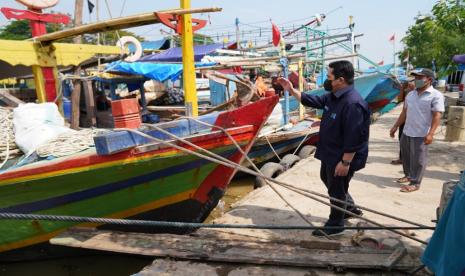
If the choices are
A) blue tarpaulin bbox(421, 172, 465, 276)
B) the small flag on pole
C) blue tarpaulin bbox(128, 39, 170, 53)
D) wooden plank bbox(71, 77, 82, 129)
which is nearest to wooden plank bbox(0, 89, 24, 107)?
wooden plank bbox(71, 77, 82, 129)

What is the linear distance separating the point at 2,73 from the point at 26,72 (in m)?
0.36

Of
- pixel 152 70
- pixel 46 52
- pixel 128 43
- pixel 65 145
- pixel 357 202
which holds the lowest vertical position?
pixel 357 202

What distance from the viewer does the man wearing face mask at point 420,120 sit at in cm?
456

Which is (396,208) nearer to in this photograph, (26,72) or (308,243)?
(308,243)

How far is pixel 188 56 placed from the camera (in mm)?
4434

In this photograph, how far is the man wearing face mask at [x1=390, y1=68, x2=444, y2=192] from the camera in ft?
15.0

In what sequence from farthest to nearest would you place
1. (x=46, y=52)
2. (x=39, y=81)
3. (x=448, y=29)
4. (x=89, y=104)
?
1. (x=448, y=29)
2. (x=89, y=104)
3. (x=39, y=81)
4. (x=46, y=52)

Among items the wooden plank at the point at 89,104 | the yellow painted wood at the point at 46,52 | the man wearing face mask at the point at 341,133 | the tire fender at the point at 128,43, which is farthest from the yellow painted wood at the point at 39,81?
the man wearing face mask at the point at 341,133

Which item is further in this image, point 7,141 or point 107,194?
point 7,141

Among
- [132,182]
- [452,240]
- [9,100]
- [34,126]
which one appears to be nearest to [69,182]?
[132,182]

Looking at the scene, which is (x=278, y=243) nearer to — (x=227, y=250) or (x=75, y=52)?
(x=227, y=250)

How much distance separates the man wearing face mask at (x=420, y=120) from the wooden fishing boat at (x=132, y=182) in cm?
205

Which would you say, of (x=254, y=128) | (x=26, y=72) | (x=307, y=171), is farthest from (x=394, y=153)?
(x=26, y=72)

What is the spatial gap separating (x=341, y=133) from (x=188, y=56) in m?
2.11
